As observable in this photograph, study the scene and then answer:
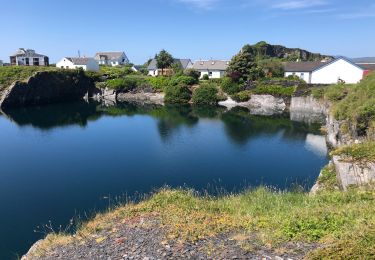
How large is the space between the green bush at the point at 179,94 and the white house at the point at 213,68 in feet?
57.6

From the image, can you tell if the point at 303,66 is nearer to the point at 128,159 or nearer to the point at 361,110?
the point at 361,110

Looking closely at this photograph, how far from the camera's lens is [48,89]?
83.2 meters

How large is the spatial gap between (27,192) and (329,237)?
23238 mm

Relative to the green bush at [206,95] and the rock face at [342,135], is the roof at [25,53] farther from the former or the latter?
the rock face at [342,135]

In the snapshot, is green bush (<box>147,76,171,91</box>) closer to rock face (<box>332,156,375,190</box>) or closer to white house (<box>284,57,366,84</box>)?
white house (<box>284,57,366,84</box>)

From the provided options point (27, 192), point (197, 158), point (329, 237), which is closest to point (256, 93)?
point (197, 158)

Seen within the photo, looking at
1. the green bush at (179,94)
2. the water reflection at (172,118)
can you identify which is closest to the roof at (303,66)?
the water reflection at (172,118)

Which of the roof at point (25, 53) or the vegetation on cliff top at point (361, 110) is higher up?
the roof at point (25, 53)

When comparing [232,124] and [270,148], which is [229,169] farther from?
[232,124]

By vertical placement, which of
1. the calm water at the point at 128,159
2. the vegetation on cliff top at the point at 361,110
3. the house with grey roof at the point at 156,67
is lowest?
the calm water at the point at 128,159

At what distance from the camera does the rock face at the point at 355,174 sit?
17697 millimetres

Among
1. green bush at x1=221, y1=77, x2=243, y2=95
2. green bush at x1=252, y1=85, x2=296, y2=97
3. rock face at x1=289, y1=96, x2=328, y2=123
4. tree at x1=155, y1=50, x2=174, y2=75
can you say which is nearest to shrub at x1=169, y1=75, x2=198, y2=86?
green bush at x1=221, y1=77, x2=243, y2=95

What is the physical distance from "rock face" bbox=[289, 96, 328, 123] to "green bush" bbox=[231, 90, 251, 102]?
929 cm

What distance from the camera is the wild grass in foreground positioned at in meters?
9.52
